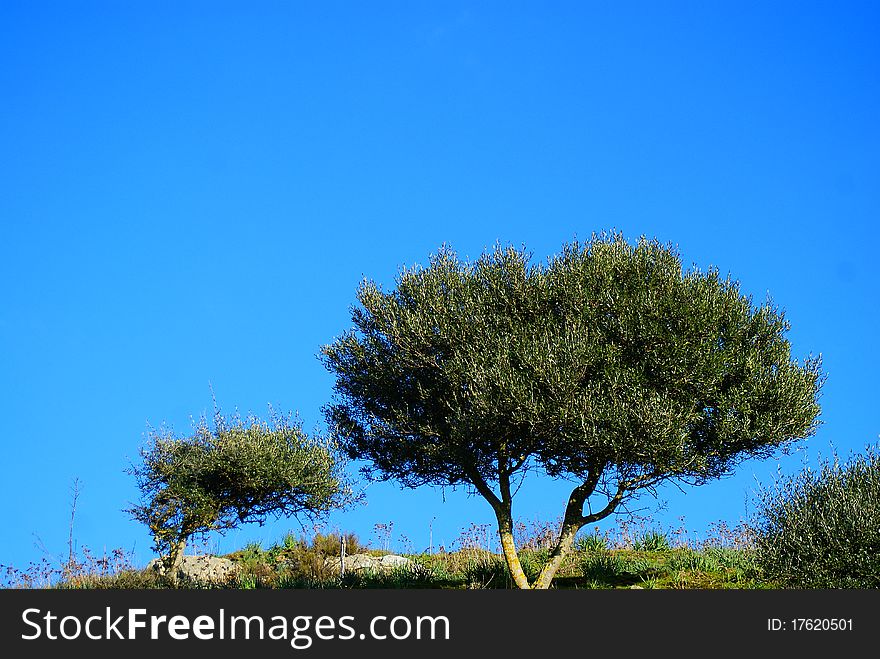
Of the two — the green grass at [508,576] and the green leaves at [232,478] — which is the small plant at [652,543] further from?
the green leaves at [232,478]

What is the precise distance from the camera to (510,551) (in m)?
26.0

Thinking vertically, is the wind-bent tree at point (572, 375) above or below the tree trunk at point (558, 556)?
above

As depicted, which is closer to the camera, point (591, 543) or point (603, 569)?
point (603, 569)

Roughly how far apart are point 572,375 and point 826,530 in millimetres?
8147

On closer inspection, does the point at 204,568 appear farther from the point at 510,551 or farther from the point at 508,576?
the point at 510,551

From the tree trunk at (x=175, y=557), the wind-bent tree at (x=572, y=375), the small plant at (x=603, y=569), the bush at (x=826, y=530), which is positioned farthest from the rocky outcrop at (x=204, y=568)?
the bush at (x=826, y=530)

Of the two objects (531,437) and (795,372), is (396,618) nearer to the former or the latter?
(531,437)

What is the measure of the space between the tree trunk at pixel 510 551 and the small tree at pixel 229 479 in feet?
25.8

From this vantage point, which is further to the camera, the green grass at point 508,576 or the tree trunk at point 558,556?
the green grass at point 508,576

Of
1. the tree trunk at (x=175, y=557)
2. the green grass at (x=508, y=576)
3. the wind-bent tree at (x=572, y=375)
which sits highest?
the wind-bent tree at (x=572, y=375)

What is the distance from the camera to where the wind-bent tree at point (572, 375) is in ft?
76.3

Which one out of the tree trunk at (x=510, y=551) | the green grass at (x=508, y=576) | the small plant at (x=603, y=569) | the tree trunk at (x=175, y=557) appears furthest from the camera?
the tree trunk at (x=175, y=557)

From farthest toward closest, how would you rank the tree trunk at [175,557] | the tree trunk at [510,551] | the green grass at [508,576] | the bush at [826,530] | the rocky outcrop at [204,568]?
the rocky outcrop at [204,568] < the tree trunk at [175,557] < the green grass at [508,576] < the tree trunk at [510,551] < the bush at [826,530]

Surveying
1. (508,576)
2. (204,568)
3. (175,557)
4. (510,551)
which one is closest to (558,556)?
(510,551)
